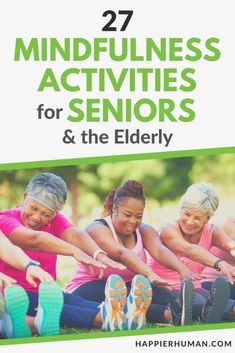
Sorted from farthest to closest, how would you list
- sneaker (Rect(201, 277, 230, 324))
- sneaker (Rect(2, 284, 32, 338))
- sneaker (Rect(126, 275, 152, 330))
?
sneaker (Rect(201, 277, 230, 324))
sneaker (Rect(126, 275, 152, 330))
sneaker (Rect(2, 284, 32, 338))

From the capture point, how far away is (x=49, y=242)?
19.9ft

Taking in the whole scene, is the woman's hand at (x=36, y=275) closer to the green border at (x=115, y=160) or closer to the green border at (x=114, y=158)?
the green border at (x=115, y=160)

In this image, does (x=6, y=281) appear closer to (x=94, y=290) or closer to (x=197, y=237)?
(x=94, y=290)

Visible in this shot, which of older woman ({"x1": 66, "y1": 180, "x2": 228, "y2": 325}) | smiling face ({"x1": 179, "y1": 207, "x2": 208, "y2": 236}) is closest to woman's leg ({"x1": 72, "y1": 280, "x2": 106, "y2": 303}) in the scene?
older woman ({"x1": 66, "y1": 180, "x2": 228, "y2": 325})

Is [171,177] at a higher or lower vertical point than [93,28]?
lower

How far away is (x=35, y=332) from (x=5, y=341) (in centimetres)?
18

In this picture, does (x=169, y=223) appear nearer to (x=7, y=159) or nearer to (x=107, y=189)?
(x=107, y=189)

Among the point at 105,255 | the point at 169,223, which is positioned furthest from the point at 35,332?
the point at 169,223

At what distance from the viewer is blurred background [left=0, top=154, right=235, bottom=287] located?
608cm

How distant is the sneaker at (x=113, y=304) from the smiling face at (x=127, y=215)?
0.90 ft

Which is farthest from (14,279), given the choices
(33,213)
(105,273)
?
(105,273)

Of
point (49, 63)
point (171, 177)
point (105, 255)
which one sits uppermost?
point (49, 63)

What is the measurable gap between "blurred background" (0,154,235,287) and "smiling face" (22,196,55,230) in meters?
0.06

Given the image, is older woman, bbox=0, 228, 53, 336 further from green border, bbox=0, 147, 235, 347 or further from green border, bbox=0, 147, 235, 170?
green border, bbox=0, 147, 235, 170
